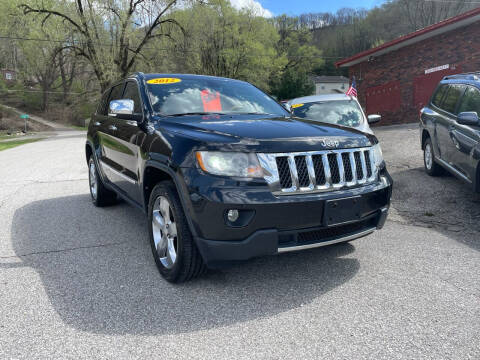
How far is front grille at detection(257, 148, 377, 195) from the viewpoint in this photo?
2.89m

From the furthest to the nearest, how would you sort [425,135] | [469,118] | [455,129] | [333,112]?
1. [333,112]
2. [425,135]
3. [455,129]
4. [469,118]

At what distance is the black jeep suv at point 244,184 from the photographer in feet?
9.32

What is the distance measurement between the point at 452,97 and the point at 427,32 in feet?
42.5

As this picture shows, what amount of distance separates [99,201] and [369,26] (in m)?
81.3

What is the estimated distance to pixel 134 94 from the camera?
4395 mm

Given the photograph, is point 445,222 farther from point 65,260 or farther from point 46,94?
point 46,94

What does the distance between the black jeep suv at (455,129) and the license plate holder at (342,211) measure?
304 centimetres

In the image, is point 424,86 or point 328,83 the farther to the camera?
point 328,83

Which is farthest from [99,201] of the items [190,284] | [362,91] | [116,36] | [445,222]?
[116,36]

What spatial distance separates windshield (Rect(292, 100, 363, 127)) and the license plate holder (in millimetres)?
4903

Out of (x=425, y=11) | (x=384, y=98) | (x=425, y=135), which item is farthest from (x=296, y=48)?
Answer: (x=425, y=135)

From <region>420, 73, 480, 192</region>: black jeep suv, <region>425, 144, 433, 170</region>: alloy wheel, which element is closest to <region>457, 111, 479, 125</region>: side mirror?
<region>420, 73, 480, 192</region>: black jeep suv

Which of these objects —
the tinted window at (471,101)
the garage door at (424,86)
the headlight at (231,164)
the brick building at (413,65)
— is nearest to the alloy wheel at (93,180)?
the headlight at (231,164)

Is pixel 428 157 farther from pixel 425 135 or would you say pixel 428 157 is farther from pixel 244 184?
pixel 244 184
